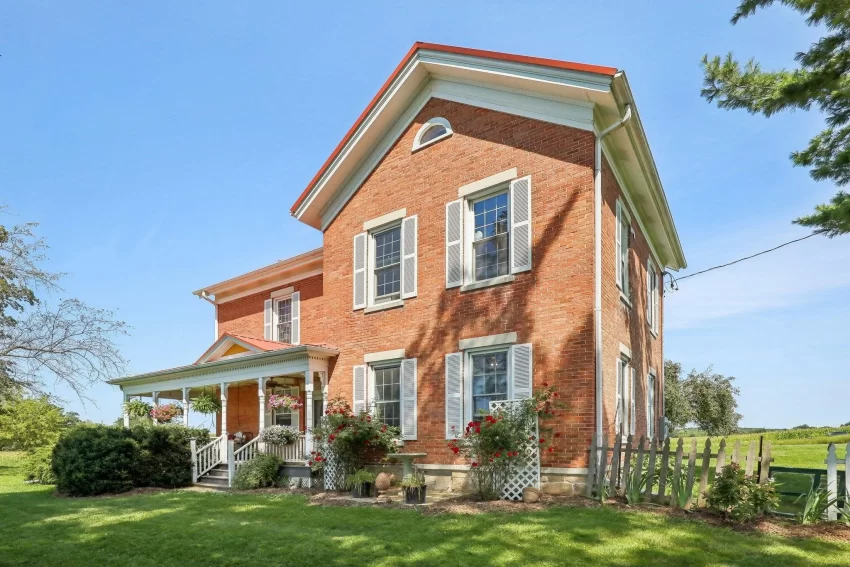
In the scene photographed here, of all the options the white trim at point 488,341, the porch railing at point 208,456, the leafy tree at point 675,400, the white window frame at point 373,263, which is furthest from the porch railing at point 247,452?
the leafy tree at point 675,400

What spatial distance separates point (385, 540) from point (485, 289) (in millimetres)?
5750

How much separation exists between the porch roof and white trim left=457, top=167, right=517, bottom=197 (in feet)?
16.4

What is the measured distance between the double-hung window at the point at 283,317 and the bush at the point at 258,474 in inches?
182

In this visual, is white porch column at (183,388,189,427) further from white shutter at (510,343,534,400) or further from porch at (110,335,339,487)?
white shutter at (510,343,534,400)

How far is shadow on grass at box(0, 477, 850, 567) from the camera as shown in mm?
7395

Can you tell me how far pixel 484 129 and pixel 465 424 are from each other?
5.93 meters

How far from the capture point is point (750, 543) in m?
7.89

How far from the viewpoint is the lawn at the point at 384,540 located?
24.3ft

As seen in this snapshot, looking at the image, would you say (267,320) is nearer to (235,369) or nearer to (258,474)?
(235,369)

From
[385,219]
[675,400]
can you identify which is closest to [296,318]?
[385,219]

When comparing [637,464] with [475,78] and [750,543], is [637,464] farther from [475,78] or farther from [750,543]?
[475,78]

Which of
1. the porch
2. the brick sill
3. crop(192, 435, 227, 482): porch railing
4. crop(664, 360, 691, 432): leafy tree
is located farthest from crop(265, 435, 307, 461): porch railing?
crop(664, 360, 691, 432): leafy tree

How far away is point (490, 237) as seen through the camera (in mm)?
13039

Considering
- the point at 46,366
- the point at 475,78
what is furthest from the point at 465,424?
the point at 46,366
